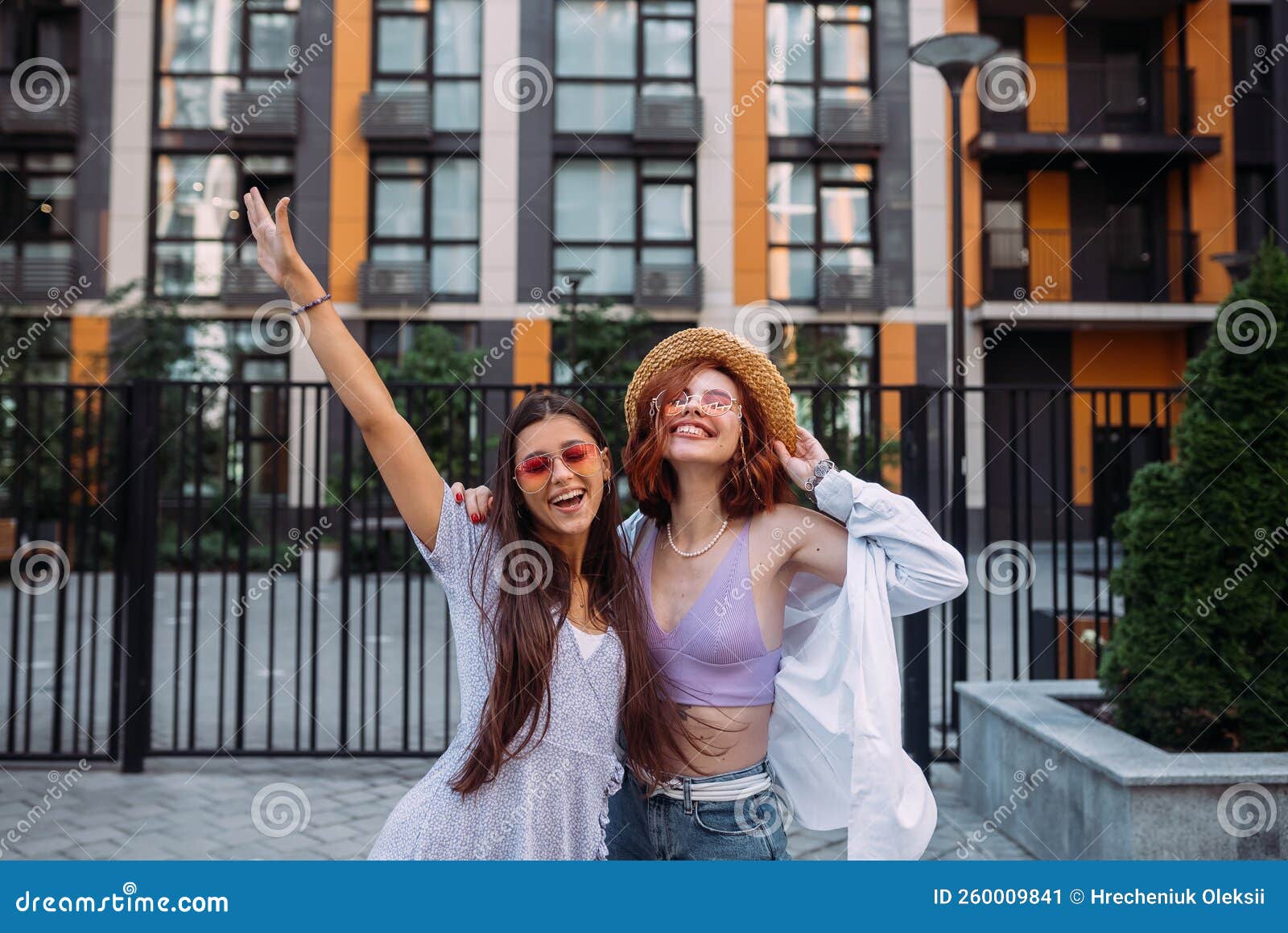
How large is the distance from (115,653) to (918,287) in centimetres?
1736

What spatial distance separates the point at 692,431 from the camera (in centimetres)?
217

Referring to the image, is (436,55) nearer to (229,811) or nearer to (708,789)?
(229,811)

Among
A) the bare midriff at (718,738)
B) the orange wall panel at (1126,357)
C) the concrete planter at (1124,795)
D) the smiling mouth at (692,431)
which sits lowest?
the concrete planter at (1124,795)

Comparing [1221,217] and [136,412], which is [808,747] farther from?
[1221,217]

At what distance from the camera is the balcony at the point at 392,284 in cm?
1958

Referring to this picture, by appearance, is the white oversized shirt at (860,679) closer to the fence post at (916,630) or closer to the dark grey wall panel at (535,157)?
the fence post at (916,630)

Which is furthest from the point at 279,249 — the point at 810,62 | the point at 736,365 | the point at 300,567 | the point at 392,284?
the point at 810,62

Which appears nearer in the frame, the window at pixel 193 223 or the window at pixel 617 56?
the window at pixel 193 223

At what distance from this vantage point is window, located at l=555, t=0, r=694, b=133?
20125 millimetres

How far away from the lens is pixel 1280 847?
3.66 metres

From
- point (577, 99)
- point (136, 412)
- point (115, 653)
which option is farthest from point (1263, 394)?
point (577, 99)

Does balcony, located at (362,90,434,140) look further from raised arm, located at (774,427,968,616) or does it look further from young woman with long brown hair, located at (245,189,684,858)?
raised arm, located at (774,427,968,616)

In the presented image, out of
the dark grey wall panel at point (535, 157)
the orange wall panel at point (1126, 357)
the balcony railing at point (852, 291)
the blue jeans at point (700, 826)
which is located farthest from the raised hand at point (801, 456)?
the orange wall panel at point (1126, 357)

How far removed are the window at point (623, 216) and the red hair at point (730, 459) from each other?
59.1ft
